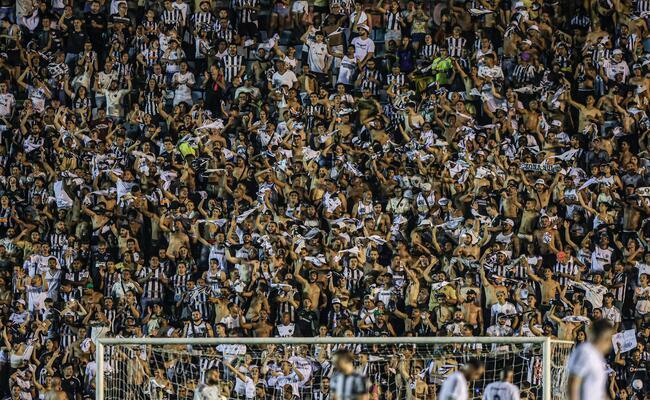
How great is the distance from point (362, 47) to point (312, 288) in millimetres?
5402

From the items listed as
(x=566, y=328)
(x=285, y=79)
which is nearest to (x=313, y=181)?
(x=285, y=79)

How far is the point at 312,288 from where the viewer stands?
21.4 meters

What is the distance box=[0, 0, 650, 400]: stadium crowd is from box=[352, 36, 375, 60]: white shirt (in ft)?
0.22

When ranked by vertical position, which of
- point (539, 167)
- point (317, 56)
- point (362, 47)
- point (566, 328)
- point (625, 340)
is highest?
point (362, 47)

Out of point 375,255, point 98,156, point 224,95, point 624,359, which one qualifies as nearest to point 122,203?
point 98,156

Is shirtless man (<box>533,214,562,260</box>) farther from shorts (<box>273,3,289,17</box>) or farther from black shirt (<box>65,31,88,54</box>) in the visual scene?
black shirt (<box>65,31,88,54</box>)

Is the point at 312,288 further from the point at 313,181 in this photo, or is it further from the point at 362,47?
the point at 362,47

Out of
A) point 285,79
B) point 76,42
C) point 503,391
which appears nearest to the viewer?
point 503,391

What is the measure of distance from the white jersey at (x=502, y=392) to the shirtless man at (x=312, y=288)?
6.60 meters

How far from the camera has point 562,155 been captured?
74.4 ft

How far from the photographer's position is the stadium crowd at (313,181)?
2094 centimetres

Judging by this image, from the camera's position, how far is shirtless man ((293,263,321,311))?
21.4 meters

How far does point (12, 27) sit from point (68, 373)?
794 centimetres

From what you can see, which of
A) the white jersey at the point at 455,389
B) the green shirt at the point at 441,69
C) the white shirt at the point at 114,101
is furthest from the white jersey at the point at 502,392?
the white shirt at the point at 114,101
